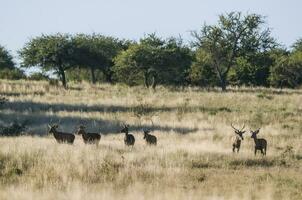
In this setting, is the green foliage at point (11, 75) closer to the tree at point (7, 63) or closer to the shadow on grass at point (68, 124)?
the tree at point (7, 63)

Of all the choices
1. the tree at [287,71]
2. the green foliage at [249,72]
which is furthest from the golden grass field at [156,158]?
the green foliage at [249,72]

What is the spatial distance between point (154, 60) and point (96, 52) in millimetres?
9144

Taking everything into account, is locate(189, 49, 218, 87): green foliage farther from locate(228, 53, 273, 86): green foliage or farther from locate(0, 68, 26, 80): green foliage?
locate(0, 68, 26, 80): green foliage

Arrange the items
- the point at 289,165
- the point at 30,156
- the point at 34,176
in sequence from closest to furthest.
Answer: the point at 34,176
the point at 30,156
the point at 289,165

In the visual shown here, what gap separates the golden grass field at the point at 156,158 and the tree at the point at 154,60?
21.0m

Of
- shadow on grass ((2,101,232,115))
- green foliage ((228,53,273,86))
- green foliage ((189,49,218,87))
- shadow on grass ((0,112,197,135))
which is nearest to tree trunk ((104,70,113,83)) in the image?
green foliage ((189,49,218,87))

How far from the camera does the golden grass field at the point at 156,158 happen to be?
1448 centimetres

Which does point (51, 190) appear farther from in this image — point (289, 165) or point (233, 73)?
point (233, 73)

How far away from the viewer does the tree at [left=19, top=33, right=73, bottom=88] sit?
53.2 metres

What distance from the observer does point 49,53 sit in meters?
53.0

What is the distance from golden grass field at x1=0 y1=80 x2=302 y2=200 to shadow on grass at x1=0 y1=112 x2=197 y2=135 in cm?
5

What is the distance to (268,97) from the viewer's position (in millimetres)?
41094

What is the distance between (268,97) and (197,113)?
424 inches

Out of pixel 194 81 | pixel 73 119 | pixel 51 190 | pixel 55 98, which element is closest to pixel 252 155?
pixel 51 190
